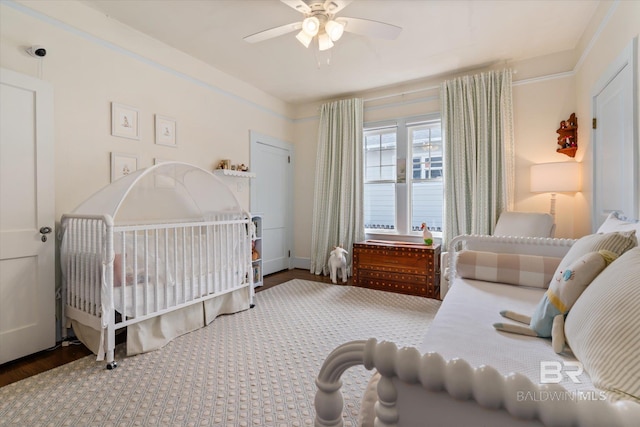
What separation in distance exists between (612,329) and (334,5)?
2.27m

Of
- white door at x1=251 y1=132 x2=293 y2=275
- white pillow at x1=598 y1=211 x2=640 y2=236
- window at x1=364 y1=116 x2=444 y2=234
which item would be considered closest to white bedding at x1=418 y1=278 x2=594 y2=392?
white pillow at x1=598 y1=211 x2=640 y2=236

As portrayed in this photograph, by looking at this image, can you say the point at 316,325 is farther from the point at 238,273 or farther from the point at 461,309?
the point at 461,309

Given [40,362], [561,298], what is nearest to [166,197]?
[40,362]

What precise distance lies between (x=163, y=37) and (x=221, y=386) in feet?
9.98

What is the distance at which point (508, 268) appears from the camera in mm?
1882

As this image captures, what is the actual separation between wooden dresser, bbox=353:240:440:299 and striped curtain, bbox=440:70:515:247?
0.46 metres

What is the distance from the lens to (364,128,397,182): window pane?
4.15 metres

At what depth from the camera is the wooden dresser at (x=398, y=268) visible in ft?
11.0

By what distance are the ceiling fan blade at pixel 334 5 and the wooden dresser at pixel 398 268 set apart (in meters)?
2.45

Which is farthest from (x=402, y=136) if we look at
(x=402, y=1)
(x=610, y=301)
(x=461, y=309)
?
(x=610, y=301)

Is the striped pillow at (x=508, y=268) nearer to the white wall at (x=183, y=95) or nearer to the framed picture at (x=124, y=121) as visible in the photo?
the white wall at (x=183, y=95)

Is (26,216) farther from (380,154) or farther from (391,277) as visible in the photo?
(380,154)

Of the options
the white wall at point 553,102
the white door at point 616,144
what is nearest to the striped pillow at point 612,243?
the white door at point 616,144

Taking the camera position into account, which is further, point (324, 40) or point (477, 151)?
point (477, 151)
